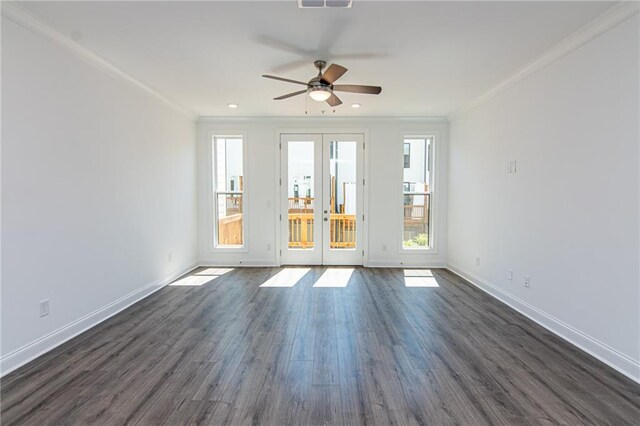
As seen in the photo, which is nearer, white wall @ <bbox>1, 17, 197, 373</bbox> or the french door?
white wall @ <bbox>1, 17, 197, 373</bbox>

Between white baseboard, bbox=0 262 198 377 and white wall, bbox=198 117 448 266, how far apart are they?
6.13 ft

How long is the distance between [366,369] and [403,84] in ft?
10.6

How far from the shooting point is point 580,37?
8.25 feet

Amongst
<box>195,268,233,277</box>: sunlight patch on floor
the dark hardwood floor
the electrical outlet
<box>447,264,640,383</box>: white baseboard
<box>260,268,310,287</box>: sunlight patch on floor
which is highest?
the electrical outlet

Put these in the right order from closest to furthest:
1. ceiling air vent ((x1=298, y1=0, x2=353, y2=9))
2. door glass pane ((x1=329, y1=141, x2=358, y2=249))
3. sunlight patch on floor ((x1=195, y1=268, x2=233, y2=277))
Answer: ceiling air vent ((x1=298, y1=0, x2=353, y2=9)), sunlight patch on floor ((x1=195, y1=268, x2=233, y2=277)), door glass pane ((x1=329, y1=141, x2=358, y2=249))

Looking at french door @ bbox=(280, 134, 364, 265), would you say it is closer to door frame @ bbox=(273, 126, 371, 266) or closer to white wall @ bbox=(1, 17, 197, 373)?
door frame @ bbox=(273, 126, 371, 266)

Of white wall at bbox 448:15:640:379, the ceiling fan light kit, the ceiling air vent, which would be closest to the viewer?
the ceiling air vent

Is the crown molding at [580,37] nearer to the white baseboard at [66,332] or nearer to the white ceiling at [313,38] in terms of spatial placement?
the white ceiling at [313,38]

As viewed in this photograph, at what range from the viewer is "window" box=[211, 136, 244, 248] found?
5492mm

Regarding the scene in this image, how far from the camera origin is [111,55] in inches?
115

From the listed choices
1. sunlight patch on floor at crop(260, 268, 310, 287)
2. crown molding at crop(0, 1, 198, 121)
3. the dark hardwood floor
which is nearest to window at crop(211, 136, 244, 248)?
sunlight patch on floor at crop(260, 268, 310, 287)

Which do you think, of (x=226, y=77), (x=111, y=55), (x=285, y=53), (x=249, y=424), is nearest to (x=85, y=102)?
(x=111, y=55)

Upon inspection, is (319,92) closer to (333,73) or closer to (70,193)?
(333,73)

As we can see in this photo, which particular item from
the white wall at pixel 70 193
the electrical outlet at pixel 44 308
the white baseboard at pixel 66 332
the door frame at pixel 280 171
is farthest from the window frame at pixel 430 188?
the electrical outlet at pixel 44 308
